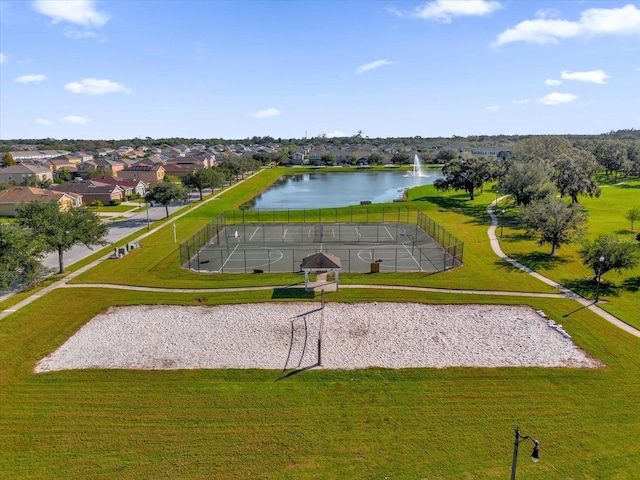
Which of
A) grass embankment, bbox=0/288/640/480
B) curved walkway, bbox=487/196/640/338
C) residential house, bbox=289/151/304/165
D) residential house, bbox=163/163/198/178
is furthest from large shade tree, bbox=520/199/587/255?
residential house, bbox=289/151/304/165

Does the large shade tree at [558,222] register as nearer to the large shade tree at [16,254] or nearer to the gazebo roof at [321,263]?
the gazebo roof at [321,263]

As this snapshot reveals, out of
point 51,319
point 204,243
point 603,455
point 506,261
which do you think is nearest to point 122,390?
point 51,319

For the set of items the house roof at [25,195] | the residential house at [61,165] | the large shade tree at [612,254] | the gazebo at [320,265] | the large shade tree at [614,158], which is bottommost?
the gazebo at [320,265]

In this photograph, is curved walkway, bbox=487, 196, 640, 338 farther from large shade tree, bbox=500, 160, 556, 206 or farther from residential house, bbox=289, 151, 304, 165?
residential house, bbox=289, 151, 304, 165

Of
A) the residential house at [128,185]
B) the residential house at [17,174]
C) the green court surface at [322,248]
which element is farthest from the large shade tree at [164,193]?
the residential house at [17,174]

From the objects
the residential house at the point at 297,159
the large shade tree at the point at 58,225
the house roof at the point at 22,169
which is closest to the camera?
the large shade tree at the point at 58,225

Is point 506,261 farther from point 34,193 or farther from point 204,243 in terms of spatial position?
point 34,193
